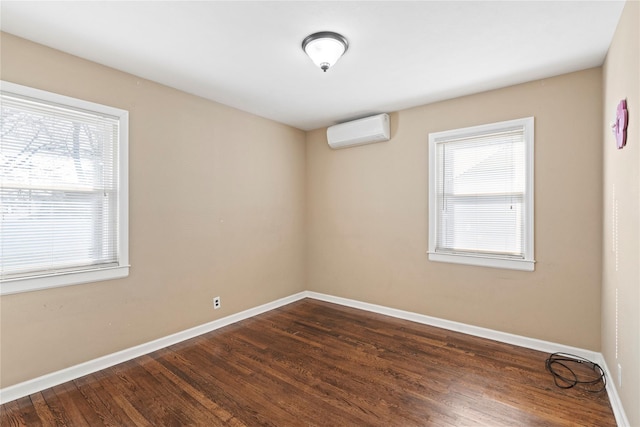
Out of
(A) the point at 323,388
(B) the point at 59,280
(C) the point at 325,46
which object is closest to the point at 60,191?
(B) the point at 59,280

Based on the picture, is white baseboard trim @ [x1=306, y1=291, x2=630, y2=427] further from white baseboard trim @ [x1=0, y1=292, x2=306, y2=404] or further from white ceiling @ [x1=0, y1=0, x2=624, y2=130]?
white ceiling @ [x1=0, y1=0, x2=624, y2=130]

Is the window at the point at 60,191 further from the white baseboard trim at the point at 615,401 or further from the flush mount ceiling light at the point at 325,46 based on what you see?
the white baseboard trim at the point at 615,401

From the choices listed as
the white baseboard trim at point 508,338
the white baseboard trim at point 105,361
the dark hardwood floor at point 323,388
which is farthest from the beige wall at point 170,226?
the white baseboard trim at point 508,338

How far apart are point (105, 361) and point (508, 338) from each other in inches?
148

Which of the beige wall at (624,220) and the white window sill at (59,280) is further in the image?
the white window sill at (59,280)

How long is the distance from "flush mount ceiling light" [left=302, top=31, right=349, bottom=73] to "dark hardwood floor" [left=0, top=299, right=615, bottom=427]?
2471mm

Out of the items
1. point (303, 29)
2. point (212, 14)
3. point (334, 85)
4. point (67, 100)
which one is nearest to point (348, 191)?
point (334, 85)

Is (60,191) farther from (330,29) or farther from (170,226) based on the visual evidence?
(330,29)

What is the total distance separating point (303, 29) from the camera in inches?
84.0

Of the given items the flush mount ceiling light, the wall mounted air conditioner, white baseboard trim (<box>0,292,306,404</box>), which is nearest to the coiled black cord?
the wall mounted air conditioner

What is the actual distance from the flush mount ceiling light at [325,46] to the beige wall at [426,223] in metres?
1.75

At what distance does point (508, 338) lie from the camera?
3107 millimetres

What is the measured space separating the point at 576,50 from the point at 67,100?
13.1 feet

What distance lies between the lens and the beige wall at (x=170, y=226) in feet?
7.63
